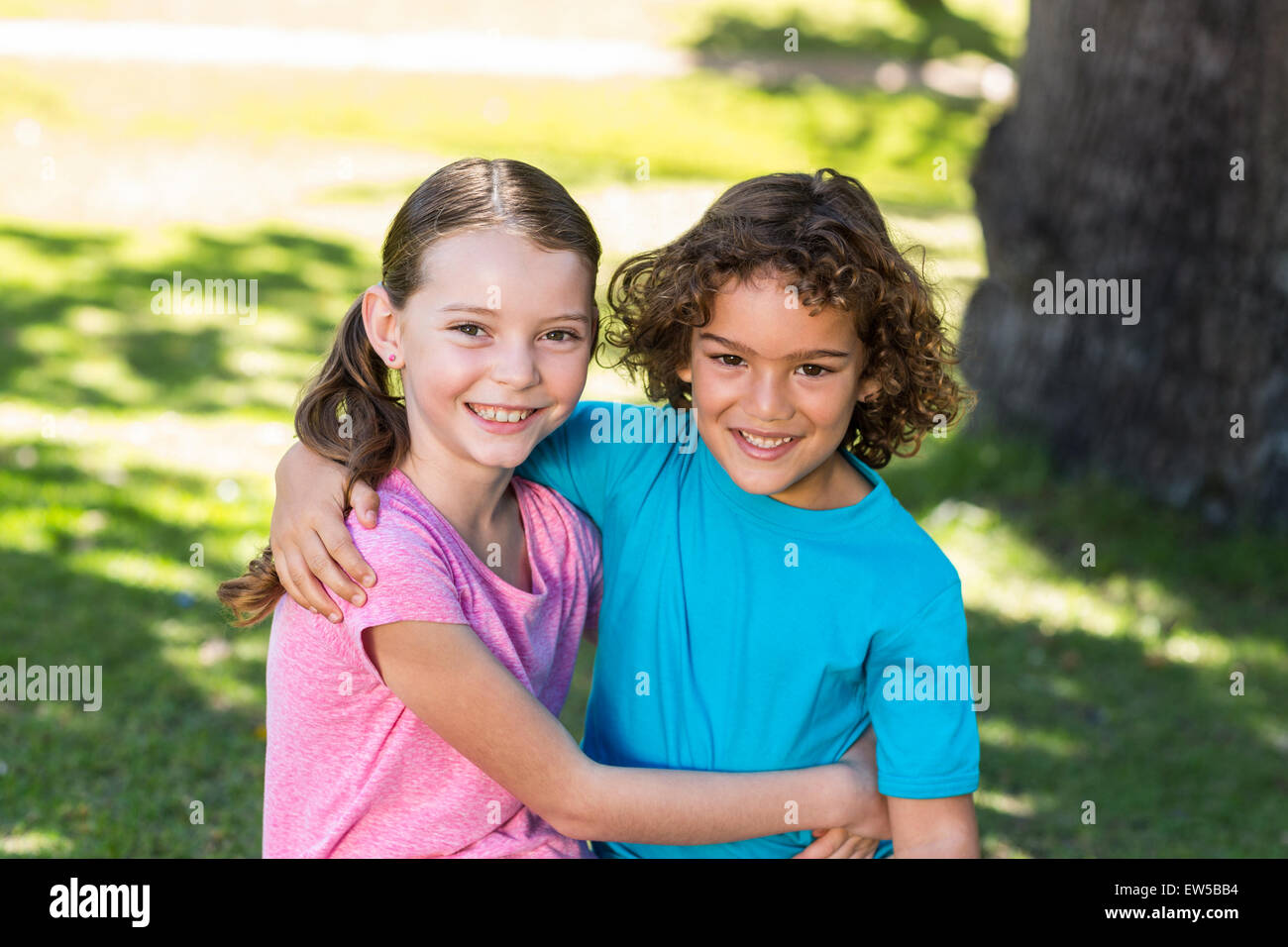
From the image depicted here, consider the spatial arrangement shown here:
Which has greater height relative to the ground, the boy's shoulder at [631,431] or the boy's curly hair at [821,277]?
the boy's curly hair at [821,277]

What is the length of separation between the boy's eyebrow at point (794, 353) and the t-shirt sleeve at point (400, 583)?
0.62 meters


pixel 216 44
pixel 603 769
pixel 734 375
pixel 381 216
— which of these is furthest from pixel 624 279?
pixel 216 44

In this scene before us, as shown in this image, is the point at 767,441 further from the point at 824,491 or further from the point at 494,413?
the point at 494,413

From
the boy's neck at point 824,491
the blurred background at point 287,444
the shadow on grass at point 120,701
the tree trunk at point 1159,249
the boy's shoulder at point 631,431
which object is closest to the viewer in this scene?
the boy's neck at point 824,491

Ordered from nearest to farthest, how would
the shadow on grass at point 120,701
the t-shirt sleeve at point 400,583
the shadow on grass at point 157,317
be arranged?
the t-shirt sleeve at point 400,583, the shadow on grass at point 120,701, the shadow on grass at point 157,317

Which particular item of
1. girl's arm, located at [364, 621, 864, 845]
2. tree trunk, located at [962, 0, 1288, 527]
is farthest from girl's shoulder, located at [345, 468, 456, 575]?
tree trunk, located at [962, 0, 1288, 527]

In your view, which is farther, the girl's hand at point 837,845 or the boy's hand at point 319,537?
the girl's hand at point 837,845

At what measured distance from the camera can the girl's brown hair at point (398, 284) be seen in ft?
7.79

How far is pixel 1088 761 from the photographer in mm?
4438

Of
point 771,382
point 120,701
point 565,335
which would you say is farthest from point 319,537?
point 120,701

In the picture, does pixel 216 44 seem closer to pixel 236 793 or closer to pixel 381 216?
pixel 381 216

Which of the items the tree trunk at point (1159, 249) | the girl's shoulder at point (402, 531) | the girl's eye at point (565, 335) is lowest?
the girl's shoulder at point (402, 531)

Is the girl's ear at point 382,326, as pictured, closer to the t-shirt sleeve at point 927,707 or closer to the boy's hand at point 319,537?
the boy's hand at point 319,537

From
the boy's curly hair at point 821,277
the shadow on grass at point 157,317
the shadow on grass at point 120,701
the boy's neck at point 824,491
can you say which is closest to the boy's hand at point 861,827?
the boy's neck at point 824,491
